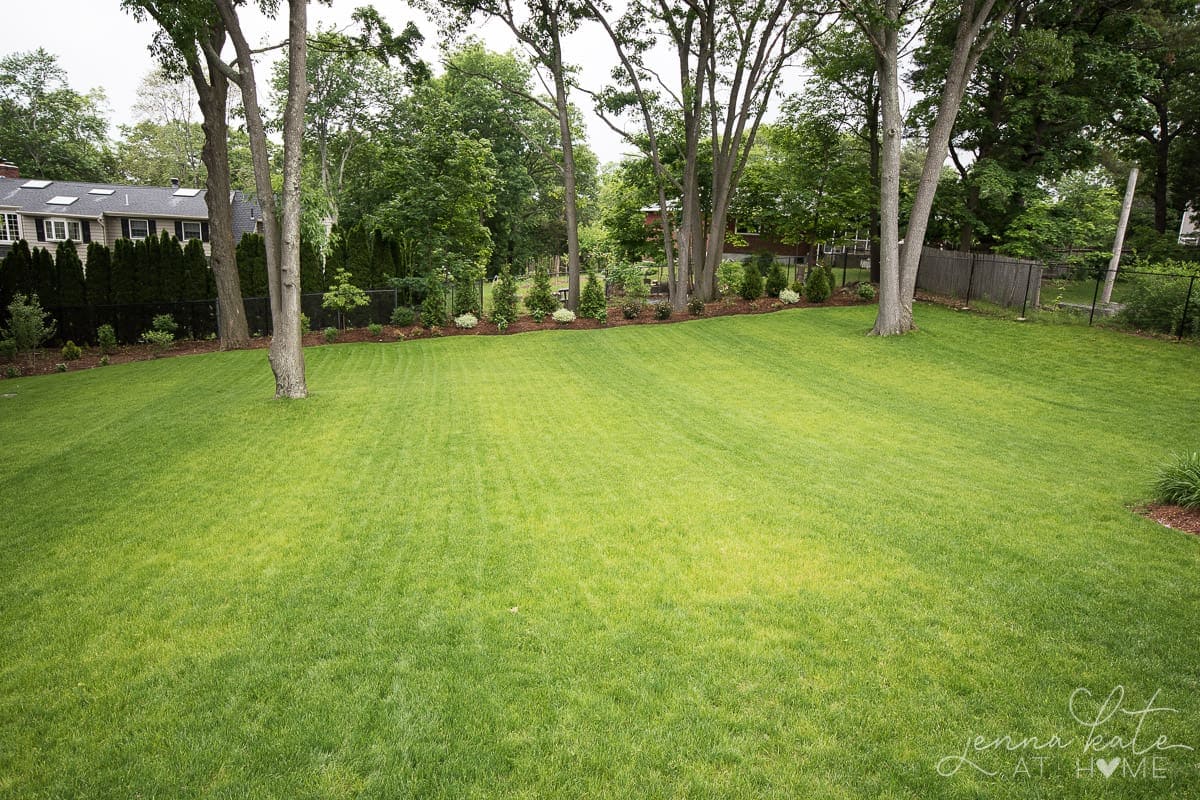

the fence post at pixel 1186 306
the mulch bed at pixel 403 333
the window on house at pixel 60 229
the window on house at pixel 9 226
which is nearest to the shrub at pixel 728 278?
the mulch bed at pixel 403 333

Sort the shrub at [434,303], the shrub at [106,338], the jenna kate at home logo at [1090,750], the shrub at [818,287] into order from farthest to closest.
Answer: the shrub at [818,287], the shrub at [434,303], the shrub at [106,338], the jenna kate at home logo at [1090,750]

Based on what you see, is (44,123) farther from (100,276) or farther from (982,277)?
(982,277)

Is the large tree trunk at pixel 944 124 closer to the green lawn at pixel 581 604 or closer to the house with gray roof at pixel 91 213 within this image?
the green lawn at pixel 581 604

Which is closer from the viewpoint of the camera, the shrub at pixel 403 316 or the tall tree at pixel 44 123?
the shrub at pixel 403 316

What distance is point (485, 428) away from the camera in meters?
9.77

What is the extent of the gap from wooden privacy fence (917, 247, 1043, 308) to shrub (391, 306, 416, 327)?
18495 millimetres

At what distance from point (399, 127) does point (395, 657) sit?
4105 cm

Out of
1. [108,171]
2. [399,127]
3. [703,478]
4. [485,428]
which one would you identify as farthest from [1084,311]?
[108,171]

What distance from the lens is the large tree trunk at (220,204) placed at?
51.6 ft

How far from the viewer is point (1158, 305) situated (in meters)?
15.8

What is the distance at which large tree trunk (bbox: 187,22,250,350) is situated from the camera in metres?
15.7

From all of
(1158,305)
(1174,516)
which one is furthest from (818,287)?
(1174,516)

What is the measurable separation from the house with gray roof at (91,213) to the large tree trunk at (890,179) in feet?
98.9

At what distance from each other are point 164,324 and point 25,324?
3048 millimetres
